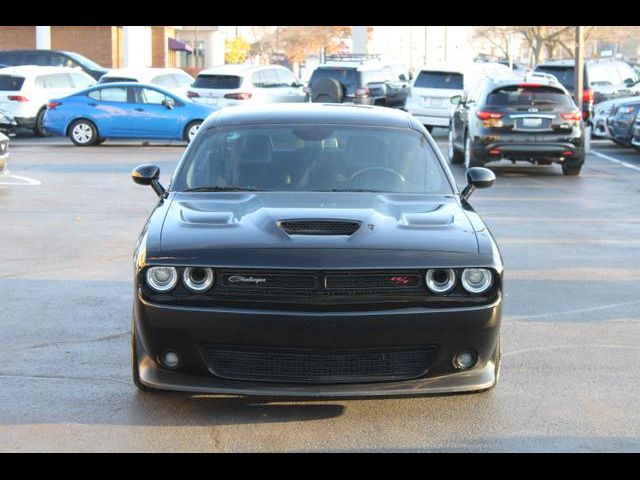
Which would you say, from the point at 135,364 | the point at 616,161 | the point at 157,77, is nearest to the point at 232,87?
the point at 157,77

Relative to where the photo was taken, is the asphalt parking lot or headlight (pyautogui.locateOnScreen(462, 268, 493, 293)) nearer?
the asphalt parking lot

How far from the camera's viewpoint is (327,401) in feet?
19.7

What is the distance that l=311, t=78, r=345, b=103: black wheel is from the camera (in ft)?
104

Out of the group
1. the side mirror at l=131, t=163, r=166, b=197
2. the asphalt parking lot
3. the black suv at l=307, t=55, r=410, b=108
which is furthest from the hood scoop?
the black suv at l=307, t=55, r=410, b=108

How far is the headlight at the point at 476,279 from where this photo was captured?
5.68 m

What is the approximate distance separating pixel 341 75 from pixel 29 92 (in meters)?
9.13

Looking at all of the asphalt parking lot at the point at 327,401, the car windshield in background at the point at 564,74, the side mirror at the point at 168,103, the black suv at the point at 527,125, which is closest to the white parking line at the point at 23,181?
the asphalt parking lot at the point at 327,401

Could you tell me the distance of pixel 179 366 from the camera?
18.5ft

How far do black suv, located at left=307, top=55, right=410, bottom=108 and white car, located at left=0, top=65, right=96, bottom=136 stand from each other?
690 cm

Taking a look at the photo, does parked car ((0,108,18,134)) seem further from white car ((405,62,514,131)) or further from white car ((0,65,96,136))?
white car ((405,62,514,131))

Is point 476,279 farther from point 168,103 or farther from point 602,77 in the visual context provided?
point 602,77

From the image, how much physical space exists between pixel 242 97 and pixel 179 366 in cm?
2359
